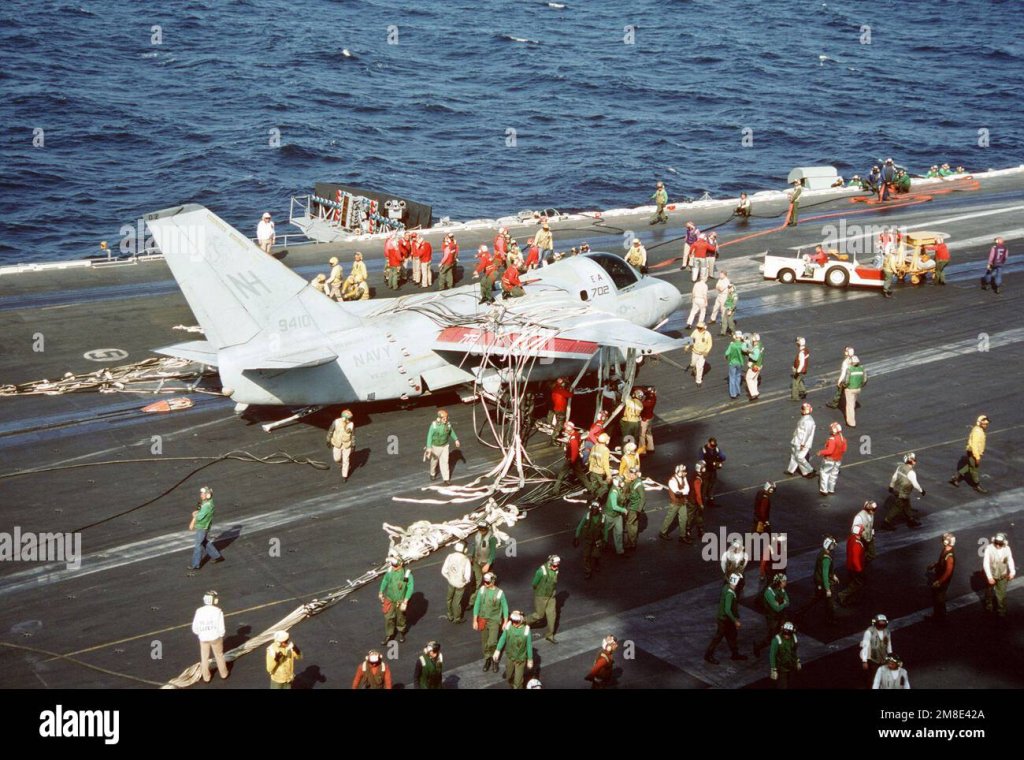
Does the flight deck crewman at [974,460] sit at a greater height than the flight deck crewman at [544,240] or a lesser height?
lesser

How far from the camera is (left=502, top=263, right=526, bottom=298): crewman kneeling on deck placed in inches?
1319

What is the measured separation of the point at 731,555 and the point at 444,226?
112 feet

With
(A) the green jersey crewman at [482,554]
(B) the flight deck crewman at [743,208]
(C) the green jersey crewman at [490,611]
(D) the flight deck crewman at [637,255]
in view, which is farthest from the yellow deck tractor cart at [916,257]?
(C) the green jersey crewman at [490,611]

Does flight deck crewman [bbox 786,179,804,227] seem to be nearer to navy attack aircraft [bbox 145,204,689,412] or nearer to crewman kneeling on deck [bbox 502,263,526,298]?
navy attack aircraft [bbox 145,204,689,412]

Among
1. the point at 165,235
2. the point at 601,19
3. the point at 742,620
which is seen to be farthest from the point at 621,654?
the point at 601,19

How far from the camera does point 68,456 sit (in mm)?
29828

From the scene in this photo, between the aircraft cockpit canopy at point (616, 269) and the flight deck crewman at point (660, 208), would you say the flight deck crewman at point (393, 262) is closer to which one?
the aircraft cockpit canopy at point (616, 269)

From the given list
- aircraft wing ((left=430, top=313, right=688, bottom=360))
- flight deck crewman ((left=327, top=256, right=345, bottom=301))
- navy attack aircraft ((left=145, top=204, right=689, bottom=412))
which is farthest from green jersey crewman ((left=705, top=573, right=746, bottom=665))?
flight deck crewman ((left=327, top=256, right=345, bottom=301))

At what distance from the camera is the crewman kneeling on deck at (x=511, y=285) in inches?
1319

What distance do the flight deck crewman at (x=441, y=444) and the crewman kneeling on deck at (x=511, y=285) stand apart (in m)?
6.10

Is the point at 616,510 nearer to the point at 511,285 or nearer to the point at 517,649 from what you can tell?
the point at 517,649

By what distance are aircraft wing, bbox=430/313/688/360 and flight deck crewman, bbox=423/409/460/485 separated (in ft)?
10.5

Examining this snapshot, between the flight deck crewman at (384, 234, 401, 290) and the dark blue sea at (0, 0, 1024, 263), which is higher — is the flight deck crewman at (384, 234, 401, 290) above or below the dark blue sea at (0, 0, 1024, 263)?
below

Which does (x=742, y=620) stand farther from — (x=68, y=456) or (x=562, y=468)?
(x=68, y=456)
